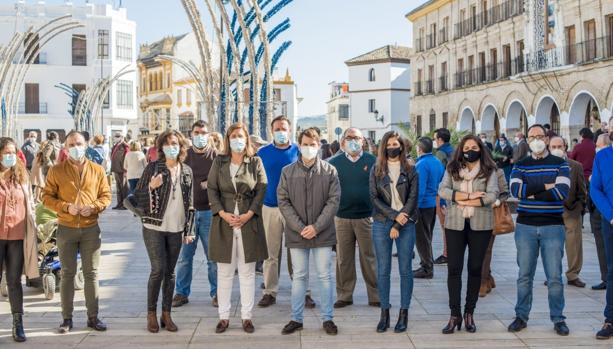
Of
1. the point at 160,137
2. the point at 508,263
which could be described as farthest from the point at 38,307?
the point at 508,263

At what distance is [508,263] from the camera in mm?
11344

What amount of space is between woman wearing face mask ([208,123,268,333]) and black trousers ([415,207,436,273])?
10.9ft

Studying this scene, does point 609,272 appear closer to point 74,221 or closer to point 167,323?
point 167,323

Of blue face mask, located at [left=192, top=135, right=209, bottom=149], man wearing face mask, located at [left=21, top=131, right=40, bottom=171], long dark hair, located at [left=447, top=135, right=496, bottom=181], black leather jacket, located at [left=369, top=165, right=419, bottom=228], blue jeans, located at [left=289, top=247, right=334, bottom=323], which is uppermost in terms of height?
man wearing face mask, located at [left=21, top=131, right=40, bottom=171]

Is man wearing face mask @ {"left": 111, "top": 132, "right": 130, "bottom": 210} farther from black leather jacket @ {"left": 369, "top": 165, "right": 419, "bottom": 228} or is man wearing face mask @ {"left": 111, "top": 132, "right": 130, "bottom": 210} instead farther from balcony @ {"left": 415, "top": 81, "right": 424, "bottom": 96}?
balcony @ {"left": 415, "top": 81, "right": 424, "bottom": 96}

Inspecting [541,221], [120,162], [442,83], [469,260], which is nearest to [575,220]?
[541,221]

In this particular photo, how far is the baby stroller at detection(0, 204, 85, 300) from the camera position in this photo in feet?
29.0

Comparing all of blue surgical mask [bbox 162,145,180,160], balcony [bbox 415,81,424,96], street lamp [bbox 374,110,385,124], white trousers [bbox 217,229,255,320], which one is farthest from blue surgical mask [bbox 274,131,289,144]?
street lamp [bbox 374,110,385,124]

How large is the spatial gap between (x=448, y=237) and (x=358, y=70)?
65568 mm

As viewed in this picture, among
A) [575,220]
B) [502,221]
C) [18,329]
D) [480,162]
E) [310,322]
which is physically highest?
[480,162]

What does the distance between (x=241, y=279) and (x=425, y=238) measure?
355 cm

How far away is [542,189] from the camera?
7.23 m

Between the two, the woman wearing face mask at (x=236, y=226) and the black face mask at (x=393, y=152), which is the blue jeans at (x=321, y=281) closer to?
the woman wearing face mask at (x=236, y=226)

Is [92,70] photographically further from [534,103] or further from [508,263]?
[508,263]
